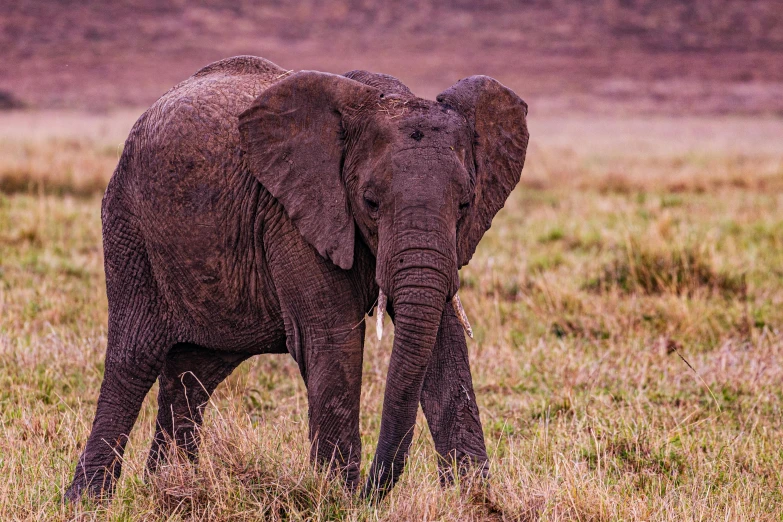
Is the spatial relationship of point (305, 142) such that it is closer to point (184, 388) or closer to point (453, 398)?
point (453, 398)

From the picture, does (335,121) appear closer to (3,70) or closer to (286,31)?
(3,70)

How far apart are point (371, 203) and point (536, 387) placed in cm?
302

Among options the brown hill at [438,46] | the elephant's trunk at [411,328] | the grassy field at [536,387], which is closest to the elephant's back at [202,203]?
the grassy field at [536,387]

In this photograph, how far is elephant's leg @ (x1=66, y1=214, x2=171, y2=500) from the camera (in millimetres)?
5105

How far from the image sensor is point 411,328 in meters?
4.02

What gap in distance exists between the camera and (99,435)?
5176 mm

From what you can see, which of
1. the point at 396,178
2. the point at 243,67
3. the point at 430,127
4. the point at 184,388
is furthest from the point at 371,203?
the point at 184,388

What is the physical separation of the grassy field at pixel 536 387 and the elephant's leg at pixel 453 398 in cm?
17

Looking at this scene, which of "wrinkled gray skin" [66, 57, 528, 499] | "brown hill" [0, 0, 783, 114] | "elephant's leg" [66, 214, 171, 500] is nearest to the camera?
"wrinkled gray skin" [66, 57, 528, 499]

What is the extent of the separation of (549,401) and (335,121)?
2.86m

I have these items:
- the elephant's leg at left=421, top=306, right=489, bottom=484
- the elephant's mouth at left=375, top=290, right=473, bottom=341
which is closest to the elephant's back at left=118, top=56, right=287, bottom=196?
the elephant's mouth at left=375, top=290, right=473, bottom=341

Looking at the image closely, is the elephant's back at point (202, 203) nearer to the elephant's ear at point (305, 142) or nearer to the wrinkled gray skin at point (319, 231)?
the wrinkled gray skin at point (319, 231)

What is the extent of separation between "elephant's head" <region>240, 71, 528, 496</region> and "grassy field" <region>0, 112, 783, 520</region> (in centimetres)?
71

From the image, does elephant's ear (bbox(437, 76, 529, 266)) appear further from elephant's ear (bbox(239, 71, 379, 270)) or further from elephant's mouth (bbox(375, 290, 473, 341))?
elephant's ear (bbox(239, 71, 379, 270))
